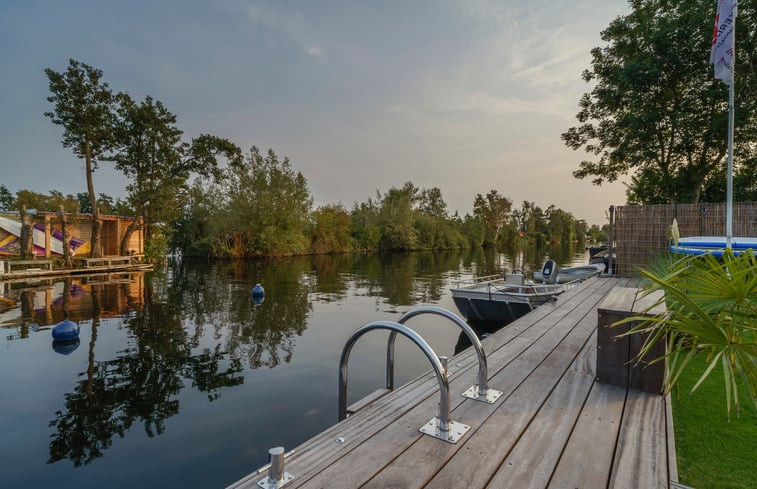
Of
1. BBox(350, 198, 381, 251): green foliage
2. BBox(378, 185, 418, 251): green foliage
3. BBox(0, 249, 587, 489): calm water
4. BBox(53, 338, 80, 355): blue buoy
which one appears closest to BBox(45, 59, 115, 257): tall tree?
BBox(0, 249, 587, 489): calm water

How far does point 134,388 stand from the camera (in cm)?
509

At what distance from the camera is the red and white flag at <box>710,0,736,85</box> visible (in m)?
6.83

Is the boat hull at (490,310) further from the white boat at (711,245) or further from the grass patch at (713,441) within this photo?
the grass patch at (713,441)

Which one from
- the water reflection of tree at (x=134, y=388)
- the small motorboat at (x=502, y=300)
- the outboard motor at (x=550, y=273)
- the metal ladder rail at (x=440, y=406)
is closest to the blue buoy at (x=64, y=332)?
the water reflection of tree at (x=134, y=388)

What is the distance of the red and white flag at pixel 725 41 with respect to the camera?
683 centimetres

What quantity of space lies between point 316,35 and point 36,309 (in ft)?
43.3

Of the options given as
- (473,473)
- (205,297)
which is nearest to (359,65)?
(205,297)

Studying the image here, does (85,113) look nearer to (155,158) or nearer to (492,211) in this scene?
(155,158)

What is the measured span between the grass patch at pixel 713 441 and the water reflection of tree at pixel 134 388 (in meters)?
5.03

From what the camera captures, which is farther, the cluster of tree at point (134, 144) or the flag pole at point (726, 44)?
the cluster of tree at point (134, 144)

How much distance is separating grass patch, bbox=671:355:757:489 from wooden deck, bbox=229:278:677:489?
0.85 feet

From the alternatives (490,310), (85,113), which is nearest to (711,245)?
(490,310)

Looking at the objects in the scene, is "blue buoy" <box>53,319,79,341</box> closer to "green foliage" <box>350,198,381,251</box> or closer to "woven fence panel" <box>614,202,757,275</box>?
"woven fence panel" <box>614,202,757,275</box>

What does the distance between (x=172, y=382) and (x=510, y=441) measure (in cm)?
524
